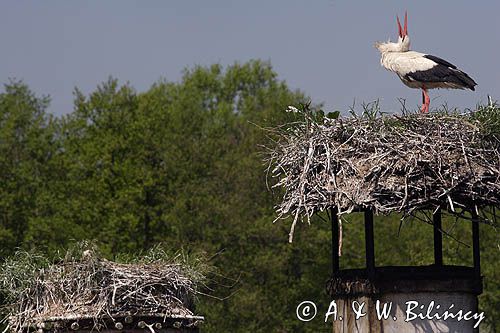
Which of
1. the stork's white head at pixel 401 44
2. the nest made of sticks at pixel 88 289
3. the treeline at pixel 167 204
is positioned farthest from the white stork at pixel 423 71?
the treeline at pixel 167 204

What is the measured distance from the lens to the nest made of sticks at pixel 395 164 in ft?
43.6

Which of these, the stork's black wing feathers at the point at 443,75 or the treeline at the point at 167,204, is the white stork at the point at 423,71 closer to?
the stork's black wing feathers at the point at 443,75

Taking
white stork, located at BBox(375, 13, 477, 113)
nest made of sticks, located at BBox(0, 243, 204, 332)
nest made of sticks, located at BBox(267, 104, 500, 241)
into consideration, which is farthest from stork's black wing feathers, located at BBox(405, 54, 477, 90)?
nest made of sticks, located at BBox(0, 243, 204, 332)

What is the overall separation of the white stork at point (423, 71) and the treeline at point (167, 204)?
666 inches

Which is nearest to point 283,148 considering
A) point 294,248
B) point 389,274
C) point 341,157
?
point 341,157

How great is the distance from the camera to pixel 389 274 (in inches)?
550

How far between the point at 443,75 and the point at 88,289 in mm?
4581

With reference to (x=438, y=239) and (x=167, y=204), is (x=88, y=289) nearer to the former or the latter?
(x=438, y=239)

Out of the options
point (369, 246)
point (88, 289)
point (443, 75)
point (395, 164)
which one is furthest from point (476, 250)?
point (88, 289)

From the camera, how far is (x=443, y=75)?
592 inches

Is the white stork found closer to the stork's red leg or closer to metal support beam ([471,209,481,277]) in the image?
the stork's red leg

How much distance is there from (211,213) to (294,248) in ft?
8.15

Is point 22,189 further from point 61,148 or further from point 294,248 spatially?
point 294,248

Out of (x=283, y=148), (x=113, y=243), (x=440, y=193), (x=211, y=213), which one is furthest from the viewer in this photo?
(x=211, y=213)
